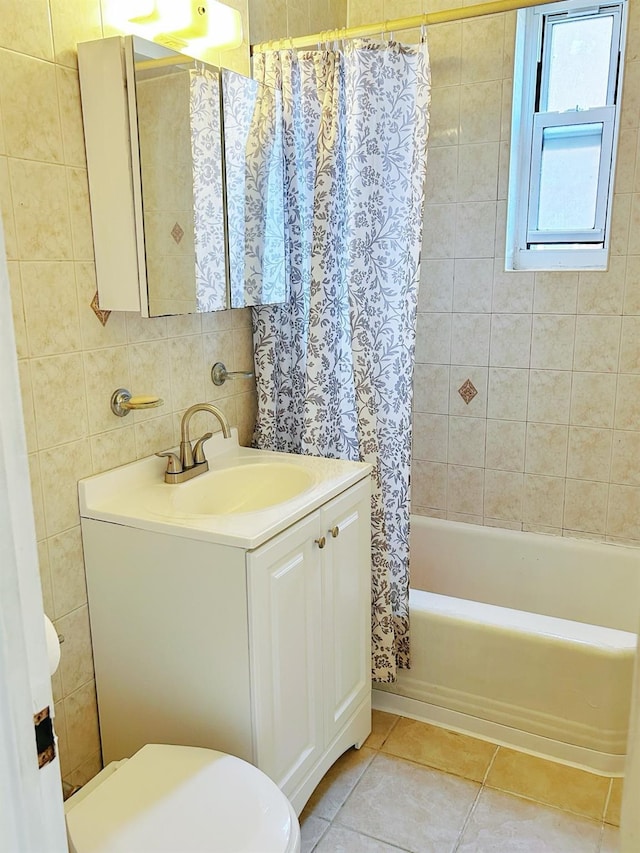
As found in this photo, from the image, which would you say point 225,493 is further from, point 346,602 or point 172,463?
point 346,602

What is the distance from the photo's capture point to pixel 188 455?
2033mm

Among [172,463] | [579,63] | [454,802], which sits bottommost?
[454,802]

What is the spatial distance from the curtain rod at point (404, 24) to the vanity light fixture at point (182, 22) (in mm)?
192

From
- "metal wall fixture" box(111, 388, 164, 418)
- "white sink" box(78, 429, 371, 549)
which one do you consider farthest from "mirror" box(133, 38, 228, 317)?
"white sink" box(78, 429, 371, 549)

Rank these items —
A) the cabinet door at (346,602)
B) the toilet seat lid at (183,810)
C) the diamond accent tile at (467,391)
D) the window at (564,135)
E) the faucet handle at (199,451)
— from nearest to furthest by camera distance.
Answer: the toilet seat lid at (183,810)
the cabinet door at (346,602)
the faucet handle at (199,451)
the window at (564,135)
the diamond accent tile at (467,391)

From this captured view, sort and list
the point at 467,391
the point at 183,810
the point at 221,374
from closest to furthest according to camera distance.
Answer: the point at 183,810 < the point at 221,374 < the point at 467,391

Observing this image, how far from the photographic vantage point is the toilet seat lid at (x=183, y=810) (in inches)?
52.8

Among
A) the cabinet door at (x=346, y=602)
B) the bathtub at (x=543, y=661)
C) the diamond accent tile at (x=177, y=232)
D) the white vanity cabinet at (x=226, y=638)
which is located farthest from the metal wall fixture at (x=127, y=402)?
the bathtub at (x=543, y=661)

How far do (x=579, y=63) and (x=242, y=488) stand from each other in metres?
1.99

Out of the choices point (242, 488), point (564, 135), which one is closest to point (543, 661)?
point (242, 488)

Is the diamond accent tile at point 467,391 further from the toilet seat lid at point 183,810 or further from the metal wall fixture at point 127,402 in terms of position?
the toilet seat lid at point 183,810

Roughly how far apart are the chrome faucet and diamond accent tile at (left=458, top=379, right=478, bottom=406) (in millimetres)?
1226

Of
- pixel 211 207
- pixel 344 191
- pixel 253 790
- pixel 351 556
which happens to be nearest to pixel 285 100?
pixel 344 191

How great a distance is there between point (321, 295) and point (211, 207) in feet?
1.36
